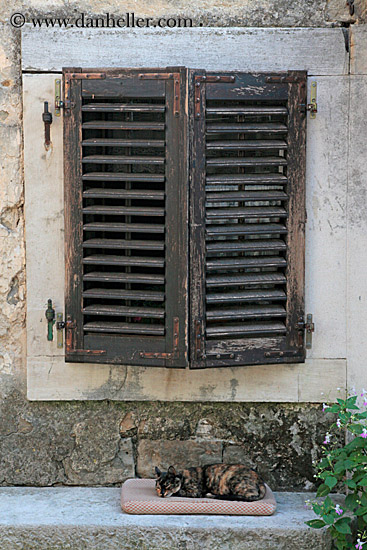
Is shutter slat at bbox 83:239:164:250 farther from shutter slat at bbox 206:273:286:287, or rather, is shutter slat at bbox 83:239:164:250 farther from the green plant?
the green plant

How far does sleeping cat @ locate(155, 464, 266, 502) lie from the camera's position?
4.00 metres

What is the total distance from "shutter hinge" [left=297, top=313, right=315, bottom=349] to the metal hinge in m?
1.24

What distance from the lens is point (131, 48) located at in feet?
13.3

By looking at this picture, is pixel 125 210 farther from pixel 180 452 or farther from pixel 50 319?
pixel 180 452

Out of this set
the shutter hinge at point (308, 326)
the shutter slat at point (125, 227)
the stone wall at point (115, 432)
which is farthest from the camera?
the stone wall at point (115, 432)

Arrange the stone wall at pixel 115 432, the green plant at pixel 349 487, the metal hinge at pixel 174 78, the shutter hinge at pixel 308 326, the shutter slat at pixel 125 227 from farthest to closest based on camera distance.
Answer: the stone wall at pixel 115 432, the shutter hinge at pixel 308 326, the shutter slat at pixel 125 227, the metal hinge at pixel 174 78, the green plant at pixel 349 487

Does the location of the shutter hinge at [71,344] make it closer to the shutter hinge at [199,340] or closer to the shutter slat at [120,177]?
the shutter hinge at [199,340]

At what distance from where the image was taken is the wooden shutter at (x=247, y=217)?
3.91m

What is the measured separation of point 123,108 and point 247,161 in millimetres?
670

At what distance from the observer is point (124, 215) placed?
159 inches

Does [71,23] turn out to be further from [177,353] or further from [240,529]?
[240,529]

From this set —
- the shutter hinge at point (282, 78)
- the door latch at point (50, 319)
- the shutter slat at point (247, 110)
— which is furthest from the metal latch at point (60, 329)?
the shutter hinge at point (282, 78)

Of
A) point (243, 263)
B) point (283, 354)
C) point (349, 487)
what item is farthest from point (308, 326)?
point (349, 487)

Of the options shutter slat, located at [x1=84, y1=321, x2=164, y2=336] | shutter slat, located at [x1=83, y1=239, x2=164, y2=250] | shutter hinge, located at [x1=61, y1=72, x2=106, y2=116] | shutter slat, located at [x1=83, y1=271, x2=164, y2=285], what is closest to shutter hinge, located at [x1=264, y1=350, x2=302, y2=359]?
shutter slat, located at [x1=84, y1=321, x2=164, y2=336]
